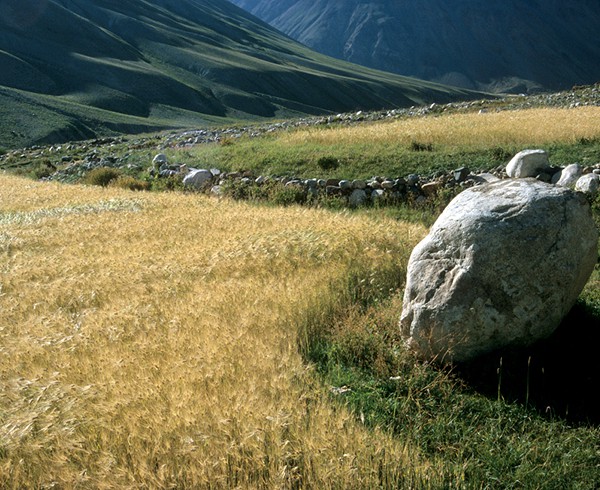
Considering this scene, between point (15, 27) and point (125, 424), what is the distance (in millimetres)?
146372

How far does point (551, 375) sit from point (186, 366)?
3706 mm

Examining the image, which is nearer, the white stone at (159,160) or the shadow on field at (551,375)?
the shadow on field at (551,375)

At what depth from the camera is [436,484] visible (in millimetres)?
3998

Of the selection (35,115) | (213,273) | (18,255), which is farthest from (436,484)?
(35,115)

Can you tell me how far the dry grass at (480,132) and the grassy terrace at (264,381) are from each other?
11.4 meters

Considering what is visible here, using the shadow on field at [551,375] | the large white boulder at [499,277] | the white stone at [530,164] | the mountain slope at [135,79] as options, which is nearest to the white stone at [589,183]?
the white stone at [530,164]

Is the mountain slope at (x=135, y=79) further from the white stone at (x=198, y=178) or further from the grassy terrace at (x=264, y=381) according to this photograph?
the grassy terrace at (x=264, y=381)

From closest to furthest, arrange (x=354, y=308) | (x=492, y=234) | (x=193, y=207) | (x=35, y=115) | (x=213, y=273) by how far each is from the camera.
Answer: (x=492, y=234), (x=354, y=308), (x=213, y=273), (x=193, y=207), (x=35, y=115)

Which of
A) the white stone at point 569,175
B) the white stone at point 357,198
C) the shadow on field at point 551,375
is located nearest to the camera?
the shadow on field at point 551,375

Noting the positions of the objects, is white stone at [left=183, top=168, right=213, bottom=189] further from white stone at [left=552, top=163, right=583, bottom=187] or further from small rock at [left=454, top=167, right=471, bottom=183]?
white stone at [left=552, top=163, right=583, bottom=187]

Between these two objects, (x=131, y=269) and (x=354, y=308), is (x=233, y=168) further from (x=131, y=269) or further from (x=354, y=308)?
(x=354, y=308)

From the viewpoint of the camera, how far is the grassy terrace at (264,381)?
418cm

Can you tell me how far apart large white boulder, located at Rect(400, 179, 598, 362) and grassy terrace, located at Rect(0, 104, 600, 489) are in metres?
0.29

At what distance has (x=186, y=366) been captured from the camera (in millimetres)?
5445
